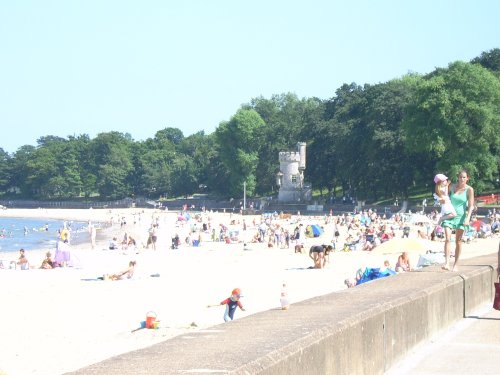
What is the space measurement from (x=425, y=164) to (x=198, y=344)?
67744mm

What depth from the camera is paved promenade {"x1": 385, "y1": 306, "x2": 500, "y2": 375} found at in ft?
20.8

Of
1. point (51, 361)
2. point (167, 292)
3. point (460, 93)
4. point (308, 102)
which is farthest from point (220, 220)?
point (51, 361)

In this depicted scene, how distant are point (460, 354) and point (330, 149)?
81138 millimetres

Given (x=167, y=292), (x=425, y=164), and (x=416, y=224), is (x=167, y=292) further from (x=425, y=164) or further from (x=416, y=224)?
(x=425, y=164)

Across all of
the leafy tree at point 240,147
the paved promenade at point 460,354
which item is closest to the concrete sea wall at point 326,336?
the paved promenade at point 460,354

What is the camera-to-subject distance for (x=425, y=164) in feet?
234

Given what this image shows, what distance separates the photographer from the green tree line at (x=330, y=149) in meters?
64.1

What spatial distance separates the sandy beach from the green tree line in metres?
21.9

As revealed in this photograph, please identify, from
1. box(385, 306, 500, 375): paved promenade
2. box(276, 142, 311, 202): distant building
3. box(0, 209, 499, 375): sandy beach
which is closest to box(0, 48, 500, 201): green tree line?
box(276, 142, 311, 202): distant building

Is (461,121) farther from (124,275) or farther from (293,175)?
(124,275)

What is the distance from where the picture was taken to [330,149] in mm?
87750

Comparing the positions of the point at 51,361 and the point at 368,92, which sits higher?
the point at 368,92

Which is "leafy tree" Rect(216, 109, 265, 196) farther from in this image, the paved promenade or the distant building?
the paved promenade

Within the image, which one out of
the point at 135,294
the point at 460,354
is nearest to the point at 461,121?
the point at 135,294
